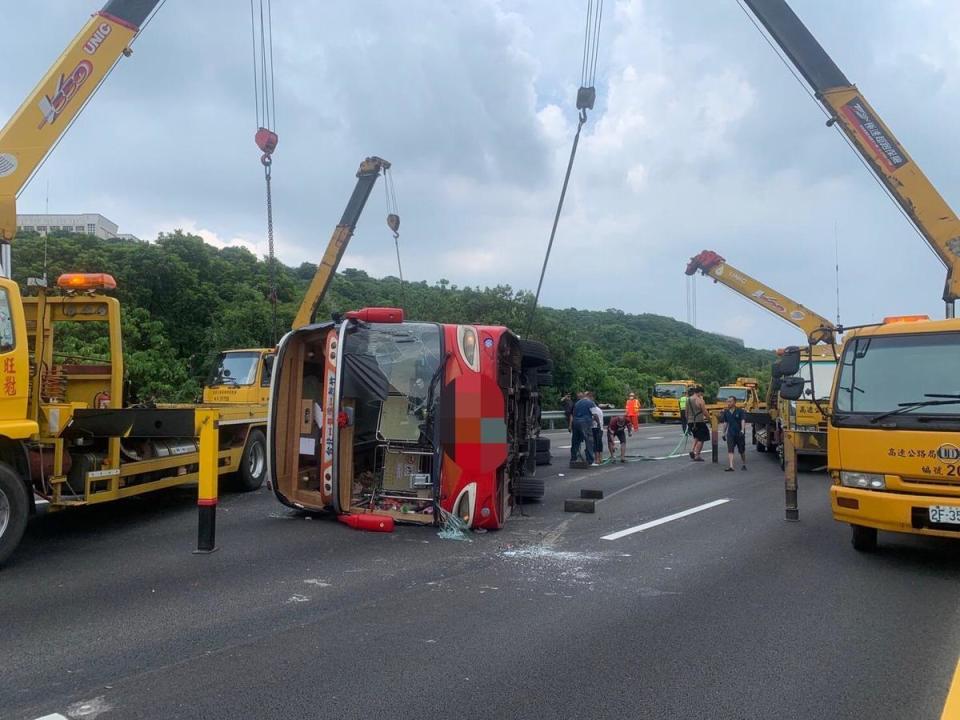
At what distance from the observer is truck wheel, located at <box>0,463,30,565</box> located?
593 centimetres

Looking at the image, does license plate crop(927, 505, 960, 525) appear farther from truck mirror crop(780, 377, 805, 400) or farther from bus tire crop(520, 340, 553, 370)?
bus tire crop(520, 340, 553, 370)

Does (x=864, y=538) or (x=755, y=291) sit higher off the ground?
(x=755, y=291)

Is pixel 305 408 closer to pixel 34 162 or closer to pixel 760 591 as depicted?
pixel 34 162

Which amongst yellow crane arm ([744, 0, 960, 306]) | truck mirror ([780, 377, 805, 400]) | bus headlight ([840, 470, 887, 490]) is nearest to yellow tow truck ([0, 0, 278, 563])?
truck mirror ([780, 377, 805, 400])

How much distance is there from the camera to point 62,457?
22.7 feet

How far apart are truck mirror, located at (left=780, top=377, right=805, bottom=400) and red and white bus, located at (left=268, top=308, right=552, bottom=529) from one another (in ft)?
9.61

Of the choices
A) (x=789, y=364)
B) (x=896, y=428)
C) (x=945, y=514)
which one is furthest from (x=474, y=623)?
(x=789, y=364)

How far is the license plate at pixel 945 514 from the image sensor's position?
19.4ft

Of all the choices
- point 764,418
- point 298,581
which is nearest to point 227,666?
point 298,581

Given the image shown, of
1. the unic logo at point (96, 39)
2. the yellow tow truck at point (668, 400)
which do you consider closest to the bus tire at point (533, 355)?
the unic logo at point (96, 39)

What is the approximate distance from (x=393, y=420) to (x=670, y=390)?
32.3 metres

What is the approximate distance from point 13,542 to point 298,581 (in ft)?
7.87

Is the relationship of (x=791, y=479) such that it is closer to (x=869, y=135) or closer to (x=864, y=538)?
(x=864, y=538)

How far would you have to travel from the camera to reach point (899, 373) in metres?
6.72
